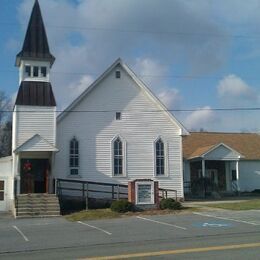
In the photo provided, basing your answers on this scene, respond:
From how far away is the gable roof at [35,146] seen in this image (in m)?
29.4

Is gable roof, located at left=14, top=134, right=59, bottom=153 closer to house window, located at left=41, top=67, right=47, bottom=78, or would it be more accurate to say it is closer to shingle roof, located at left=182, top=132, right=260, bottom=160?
house window, located at left=41, top=67, right=47, bottom=78

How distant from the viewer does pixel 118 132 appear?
3341cm

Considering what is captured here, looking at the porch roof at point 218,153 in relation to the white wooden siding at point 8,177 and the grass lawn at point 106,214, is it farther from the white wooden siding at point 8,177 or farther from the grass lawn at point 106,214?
the white wooden siding at point 8,177

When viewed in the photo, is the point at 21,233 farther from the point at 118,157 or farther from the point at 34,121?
the point at 118,157

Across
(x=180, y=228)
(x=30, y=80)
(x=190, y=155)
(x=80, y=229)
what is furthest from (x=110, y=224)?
(x=190, y=155)

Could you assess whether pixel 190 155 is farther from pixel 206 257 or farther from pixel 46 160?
pixel 206 257

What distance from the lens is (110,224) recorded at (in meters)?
21.3

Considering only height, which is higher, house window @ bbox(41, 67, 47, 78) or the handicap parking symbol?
house window @ bbox(41, 67, 47, 78)

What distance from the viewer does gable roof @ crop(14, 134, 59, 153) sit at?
2936 centimetres

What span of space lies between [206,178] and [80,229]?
69.9ft

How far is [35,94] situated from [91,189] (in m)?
7.11

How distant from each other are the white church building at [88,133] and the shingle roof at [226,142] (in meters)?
8.54

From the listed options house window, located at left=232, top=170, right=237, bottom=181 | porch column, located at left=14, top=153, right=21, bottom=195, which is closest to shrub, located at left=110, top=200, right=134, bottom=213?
porch column, located at left=14, top=153, right=21, bottom=195

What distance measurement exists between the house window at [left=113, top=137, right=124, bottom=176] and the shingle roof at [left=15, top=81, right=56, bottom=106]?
5.03 m
